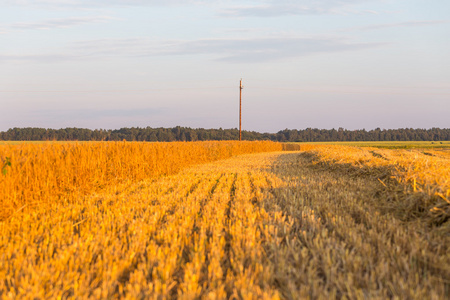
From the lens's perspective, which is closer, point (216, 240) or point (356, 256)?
point (356, 256)

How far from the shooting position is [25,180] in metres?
6.57

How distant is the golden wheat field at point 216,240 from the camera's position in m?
3.20

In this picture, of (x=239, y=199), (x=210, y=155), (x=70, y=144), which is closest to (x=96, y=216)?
(x=239, y=199)

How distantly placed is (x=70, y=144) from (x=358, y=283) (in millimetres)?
7952

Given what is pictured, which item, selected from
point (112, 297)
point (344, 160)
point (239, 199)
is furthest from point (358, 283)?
point (344, 160)

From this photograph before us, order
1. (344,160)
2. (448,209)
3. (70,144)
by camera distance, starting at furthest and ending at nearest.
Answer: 1. (344,160)
2. (70,144)
3. (448,209)

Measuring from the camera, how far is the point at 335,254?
3805 millimetres

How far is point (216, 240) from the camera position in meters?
4.30

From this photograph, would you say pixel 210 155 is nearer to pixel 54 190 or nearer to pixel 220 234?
pixel 54 190

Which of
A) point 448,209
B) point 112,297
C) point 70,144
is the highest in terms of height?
point 70,144

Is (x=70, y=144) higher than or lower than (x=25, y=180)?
higher

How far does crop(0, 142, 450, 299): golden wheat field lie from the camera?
3.20 meters

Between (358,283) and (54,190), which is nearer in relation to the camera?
(358,283)

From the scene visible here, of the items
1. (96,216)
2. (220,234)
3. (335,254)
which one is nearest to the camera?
(335,254)
